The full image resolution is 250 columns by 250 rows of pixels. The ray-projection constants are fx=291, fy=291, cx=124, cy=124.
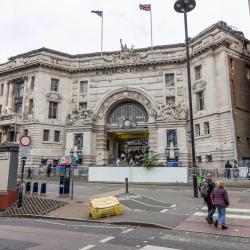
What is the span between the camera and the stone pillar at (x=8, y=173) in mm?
15195

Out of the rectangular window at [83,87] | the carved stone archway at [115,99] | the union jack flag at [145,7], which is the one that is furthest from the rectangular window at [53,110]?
the union jack flag at [145,7]

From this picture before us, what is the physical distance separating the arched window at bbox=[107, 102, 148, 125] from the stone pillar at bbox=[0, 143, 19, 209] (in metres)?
27.8

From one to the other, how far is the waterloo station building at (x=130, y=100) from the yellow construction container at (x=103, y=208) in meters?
23.5

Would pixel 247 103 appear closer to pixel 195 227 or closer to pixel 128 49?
pixel 128 49

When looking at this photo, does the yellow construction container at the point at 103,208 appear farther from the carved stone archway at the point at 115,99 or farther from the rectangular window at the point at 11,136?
the rectangular window at the point at 11,136

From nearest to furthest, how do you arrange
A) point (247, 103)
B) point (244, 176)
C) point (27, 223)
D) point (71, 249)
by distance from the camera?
point (71, 249) → point (27, 223) → point (244, 176) → point (247, 103)

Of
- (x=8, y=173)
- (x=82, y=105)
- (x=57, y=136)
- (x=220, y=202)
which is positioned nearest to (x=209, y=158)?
(x=82, y=105)

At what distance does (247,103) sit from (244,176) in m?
14.5

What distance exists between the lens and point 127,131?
141 feet

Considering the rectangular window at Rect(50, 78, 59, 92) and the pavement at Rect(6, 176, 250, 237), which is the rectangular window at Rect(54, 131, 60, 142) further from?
the pavement at Rect(6, 176, 250, 237)

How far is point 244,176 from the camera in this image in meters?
25.3

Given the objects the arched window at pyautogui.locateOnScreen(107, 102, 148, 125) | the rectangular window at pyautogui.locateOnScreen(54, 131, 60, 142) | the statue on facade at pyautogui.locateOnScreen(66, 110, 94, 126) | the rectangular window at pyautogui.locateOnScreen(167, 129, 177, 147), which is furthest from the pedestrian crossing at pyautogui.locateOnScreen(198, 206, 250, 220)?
the rectangular window at pyautogui.locateOnScreen(54, 131, 60, 142)

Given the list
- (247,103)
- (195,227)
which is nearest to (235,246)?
(195,227)

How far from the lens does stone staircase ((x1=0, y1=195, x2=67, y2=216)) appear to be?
14007mm
